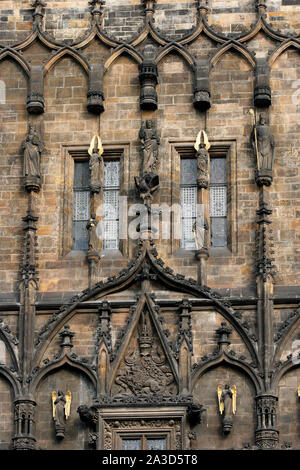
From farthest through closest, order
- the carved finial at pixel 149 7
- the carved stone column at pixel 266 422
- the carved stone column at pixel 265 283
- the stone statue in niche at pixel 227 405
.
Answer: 1. the carved finial at pixel 149 7
2. the carved stone column at pixel 265 283
3. the stone statue in niche at pixel 227 405
4. the carved stone column at pixel 266 422

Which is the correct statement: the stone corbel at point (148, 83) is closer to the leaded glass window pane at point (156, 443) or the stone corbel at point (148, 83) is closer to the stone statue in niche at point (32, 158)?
the stone statue in niche at point (32, 158)

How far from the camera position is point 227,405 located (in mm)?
33625

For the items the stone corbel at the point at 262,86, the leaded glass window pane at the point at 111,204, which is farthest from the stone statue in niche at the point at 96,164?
the stone corbel at the point at 262,86

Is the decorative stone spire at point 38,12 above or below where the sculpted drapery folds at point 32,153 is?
above

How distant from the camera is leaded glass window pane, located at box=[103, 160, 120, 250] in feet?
116

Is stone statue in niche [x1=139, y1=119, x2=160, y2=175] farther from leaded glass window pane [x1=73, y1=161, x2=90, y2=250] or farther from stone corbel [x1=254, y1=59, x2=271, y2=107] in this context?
stone corbel [x1=254, y1=59, x2=271, y2=107]

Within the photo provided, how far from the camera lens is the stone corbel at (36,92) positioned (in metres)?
36.0

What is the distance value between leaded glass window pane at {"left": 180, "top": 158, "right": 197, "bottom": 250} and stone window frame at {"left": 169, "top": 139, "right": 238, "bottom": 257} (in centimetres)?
11

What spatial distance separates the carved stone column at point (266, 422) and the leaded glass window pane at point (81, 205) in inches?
167

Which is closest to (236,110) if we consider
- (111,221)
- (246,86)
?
(246,86)

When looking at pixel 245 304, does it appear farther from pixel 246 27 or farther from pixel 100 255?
pixel 246 27

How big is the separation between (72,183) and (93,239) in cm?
128

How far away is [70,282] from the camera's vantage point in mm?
34906

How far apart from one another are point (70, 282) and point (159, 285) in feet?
4.93
